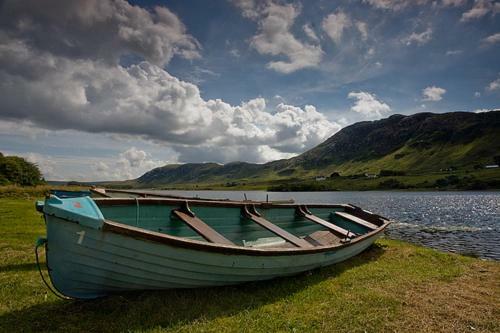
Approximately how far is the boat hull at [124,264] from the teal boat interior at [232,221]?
56 cm

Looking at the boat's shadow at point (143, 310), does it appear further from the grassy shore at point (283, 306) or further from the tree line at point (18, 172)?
the tree line at point (18, 172)

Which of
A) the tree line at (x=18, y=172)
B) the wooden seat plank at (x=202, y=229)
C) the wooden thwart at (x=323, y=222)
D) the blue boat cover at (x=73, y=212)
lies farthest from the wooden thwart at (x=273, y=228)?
the tree line at (x=18, y=172)

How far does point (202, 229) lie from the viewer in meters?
9.92

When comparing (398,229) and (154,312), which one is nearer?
(154,312)

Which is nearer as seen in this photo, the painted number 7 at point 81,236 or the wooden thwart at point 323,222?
the painted number 7 at point 81,236

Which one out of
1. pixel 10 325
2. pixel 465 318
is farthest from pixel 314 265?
pixel 10 325

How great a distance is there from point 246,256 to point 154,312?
2.71m

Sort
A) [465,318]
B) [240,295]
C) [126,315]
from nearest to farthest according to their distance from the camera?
[126,315] < [465,318] < [240,295]

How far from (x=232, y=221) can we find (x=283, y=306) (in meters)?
4.71

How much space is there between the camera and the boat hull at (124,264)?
708 cm

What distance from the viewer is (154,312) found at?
313 inches

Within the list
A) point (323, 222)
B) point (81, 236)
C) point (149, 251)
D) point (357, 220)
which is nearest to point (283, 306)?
point (149, 251)

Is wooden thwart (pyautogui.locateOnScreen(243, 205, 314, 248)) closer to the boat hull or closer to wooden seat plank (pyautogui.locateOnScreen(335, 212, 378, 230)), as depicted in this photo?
the boat hull

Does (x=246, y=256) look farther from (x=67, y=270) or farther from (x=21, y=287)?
(x=21, y=287)
